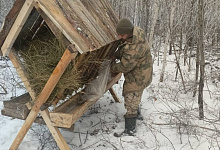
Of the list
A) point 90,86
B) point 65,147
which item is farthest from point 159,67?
point 65,147

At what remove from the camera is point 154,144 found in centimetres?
312

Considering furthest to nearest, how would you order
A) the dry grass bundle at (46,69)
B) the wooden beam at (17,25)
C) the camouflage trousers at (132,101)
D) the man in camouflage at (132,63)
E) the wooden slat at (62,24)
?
the camouflage trousers at (132,101) < the man in camouflage at (132,63) < the dry grass bundle at (46,69) < the wooden beam at (17,25) < the wooden slat at (62,24)

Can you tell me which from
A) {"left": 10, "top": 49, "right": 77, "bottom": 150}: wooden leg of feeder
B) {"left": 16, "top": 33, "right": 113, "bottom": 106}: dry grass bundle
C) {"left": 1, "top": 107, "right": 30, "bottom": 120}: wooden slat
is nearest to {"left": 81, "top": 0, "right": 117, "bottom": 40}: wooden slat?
{"left": 16, "top": 33, "right": 113, "bottom": 106}: dry grass bundle

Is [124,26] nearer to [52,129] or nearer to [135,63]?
[135,63]

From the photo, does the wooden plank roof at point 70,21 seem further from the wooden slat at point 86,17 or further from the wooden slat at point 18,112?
the wooden slat at point 18,112

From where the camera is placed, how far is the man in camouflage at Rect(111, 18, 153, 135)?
10.3 ft

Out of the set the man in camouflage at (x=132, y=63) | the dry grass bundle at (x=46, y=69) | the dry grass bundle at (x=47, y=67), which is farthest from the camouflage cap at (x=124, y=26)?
the dry grass bundle at (x=46, y=69)

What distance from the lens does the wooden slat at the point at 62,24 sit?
2.15m

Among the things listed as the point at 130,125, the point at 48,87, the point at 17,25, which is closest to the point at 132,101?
the point at 130,125

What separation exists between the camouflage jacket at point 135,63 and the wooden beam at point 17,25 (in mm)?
1467

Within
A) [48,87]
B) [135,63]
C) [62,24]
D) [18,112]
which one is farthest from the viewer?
[135,63]

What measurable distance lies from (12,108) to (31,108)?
306mm

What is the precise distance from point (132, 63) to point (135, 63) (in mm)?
65

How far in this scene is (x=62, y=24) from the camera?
85.6 inches
